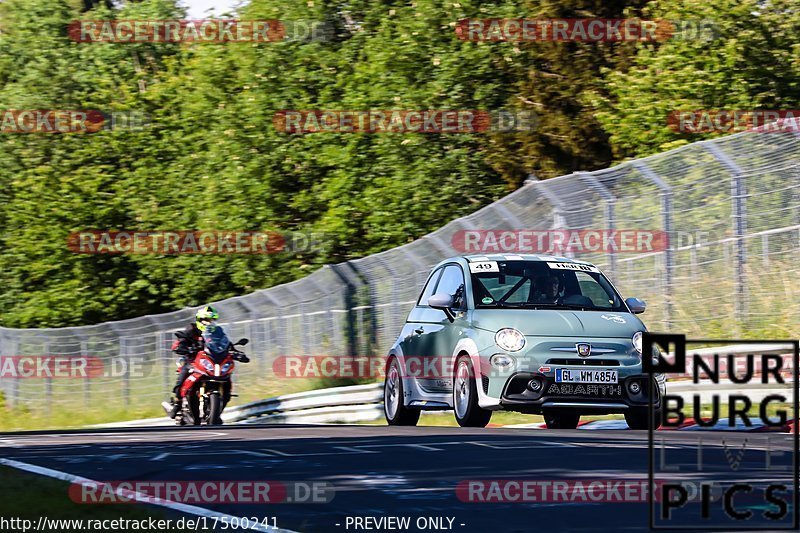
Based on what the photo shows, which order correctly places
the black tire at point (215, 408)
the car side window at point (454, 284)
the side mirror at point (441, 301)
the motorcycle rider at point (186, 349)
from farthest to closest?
the motorcycle rider at point (186, 349) → the black tire at point (215, 408) → the car side window at point (454, 284) → the side mirror at point (441, 301)

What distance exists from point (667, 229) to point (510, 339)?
5.60 meters

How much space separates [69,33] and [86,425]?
2346 cm

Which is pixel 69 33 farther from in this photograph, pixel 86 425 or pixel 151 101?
pixel 86 425

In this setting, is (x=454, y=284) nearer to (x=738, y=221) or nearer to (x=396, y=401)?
(x=396, y=401)

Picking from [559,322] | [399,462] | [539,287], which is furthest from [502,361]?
[399,462]

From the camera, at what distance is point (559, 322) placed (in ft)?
46.2

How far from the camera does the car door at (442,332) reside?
1495cm

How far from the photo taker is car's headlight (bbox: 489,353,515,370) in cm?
1380

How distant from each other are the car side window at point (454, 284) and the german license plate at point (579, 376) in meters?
1.60

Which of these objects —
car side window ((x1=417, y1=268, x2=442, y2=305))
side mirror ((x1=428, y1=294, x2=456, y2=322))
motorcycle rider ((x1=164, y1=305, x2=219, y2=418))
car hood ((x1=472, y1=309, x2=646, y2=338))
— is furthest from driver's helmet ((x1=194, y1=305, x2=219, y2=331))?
car hood ((x1=472, y1=309, x2=646, y2=338))

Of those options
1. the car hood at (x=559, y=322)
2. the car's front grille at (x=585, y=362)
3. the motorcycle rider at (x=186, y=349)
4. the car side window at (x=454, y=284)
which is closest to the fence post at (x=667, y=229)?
the car side window at (x=454, y=284)

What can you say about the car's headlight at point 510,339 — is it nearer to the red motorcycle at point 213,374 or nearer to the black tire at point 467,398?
the black tire at point 467,398

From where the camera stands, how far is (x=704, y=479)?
28.8ft

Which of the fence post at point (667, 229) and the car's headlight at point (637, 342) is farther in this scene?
the fence post at point (667, 229)
